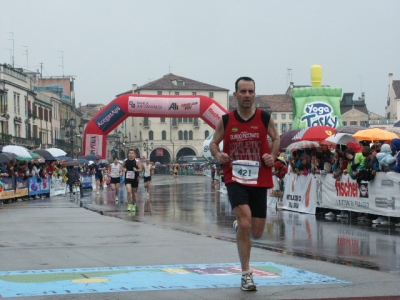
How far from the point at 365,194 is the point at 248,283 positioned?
10.5 m

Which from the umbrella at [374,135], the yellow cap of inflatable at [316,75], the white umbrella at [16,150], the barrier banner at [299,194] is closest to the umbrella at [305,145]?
the barrier banner at [299,194]

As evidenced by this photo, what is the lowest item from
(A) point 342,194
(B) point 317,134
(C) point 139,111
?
(A) point 342,194

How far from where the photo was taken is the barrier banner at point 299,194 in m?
19.5

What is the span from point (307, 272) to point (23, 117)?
78865 millimetres

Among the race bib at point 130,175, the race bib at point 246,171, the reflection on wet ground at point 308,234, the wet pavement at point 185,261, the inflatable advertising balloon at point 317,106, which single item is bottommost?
the reflection on wet ground at point 308,234

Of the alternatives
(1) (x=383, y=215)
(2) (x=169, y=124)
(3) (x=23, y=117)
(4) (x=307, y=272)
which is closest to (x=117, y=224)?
(1) (x=383, y=215)

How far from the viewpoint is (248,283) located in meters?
6.72

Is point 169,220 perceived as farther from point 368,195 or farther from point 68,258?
point 68,258

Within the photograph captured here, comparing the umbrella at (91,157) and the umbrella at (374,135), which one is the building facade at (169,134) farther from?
the umbrella at (374,135)

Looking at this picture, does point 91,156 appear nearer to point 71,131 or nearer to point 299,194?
point 299,194

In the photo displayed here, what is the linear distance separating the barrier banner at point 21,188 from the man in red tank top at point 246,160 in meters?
23.5

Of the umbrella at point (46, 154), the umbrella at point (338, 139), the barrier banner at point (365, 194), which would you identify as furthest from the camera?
the umbrella at point (46, 154)

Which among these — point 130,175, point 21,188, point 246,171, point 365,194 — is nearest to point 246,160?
point 246,171

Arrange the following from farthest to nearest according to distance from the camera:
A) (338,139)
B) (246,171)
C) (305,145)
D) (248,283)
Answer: (305,145), (338,139), (246,171), (248,283)
